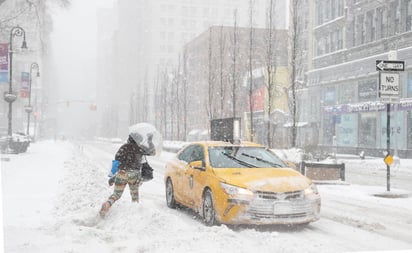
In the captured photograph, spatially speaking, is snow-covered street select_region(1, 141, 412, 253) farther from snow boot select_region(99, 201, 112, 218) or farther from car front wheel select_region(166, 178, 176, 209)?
car front wheel select_region(166, 178, 176, 209)

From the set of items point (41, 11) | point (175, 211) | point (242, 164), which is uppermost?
point (41, 11)

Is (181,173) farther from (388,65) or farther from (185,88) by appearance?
(388,65)

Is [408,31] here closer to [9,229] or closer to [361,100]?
[361,100]

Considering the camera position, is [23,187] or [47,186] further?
[47,186]

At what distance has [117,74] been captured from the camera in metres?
11.3

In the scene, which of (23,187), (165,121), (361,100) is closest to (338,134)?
(361,100)

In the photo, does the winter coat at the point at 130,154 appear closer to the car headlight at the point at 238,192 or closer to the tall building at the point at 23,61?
the car headlight at the point at 238,192

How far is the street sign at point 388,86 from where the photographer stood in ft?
39.1

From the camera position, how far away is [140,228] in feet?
23.8

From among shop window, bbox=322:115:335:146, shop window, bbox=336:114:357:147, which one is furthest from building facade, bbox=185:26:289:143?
shop window, bbox=336:114:357:147

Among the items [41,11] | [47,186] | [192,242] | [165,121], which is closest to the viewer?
[192,242]

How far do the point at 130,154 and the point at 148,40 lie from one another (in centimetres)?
338

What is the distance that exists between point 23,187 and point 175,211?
2.86 metres

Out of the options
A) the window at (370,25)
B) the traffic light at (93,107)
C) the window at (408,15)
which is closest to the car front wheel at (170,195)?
the traffic light at (93,107)
